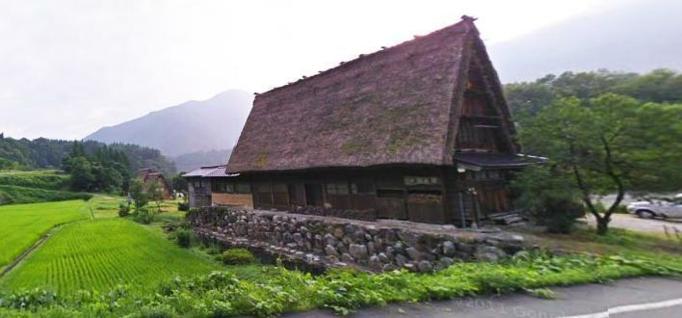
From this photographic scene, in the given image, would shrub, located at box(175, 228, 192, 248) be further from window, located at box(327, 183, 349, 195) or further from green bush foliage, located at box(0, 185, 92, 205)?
green bush foliage, located at box(0, 185, 92, 205)

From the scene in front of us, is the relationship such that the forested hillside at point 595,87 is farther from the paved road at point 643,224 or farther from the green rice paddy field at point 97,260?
the green rice paddy field at point 97,260

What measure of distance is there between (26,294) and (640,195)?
12.5 meters

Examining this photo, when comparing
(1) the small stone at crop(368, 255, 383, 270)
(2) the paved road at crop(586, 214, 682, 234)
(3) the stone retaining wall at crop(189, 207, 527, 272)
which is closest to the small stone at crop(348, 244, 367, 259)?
(3) the stone retaining wall at crop(189, 207, 527, 272)

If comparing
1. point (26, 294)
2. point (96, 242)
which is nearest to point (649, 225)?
point (26, 294)

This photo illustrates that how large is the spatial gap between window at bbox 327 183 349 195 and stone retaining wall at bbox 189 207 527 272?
52.4 inches

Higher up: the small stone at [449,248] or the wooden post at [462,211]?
the wooden post at [462,211]

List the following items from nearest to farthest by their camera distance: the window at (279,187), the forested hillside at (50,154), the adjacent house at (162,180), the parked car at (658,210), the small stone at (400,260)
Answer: the small stone at (400,260) → the parked car at (658,210) → the window at (279,187) → the adjacent house at (162,180) → the forested hillside at (50,154)

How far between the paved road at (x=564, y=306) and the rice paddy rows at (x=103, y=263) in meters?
6.56

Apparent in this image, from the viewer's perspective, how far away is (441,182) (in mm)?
10477

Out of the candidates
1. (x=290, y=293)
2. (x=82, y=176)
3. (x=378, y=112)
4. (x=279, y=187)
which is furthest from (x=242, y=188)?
(x=82, y=176)

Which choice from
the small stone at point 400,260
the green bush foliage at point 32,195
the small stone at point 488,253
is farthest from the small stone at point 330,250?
the green bush foliage at point 32,195

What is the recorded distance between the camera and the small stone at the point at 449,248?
8305 millimetres

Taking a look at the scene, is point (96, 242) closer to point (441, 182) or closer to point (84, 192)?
point (441, 182)

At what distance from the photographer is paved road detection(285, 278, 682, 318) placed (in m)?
4.00
